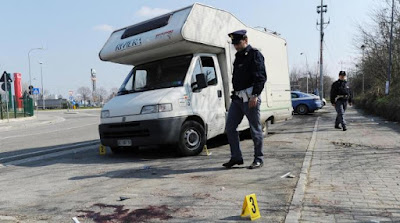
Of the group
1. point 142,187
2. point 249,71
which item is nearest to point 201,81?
point 249,71

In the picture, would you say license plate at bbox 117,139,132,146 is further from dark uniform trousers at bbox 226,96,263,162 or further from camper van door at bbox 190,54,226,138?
dark uniform trousers at bbox 226,96,263,162

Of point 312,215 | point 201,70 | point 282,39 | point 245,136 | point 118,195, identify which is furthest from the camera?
point 282,39

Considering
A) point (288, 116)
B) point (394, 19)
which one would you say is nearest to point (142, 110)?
point (288, 116)

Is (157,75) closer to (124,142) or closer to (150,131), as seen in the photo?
(150,131)

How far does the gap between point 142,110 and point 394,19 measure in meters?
21.2

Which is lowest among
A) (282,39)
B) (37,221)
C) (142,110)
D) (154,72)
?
(37,221)

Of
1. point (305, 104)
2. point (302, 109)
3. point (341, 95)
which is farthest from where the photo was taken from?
point (302, 109)

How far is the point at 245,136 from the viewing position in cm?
953

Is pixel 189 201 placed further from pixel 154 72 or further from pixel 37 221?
pixel 154 72

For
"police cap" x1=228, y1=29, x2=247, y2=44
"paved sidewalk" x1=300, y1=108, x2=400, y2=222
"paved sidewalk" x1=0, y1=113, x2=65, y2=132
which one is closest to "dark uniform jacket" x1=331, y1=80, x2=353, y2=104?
"paved sidewalk" x1=300, y1=108, x2=400, y2=222

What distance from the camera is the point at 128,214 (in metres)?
3.48

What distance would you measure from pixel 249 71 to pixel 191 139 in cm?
202

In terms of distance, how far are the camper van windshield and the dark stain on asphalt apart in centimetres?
330

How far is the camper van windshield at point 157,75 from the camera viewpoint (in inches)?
264
